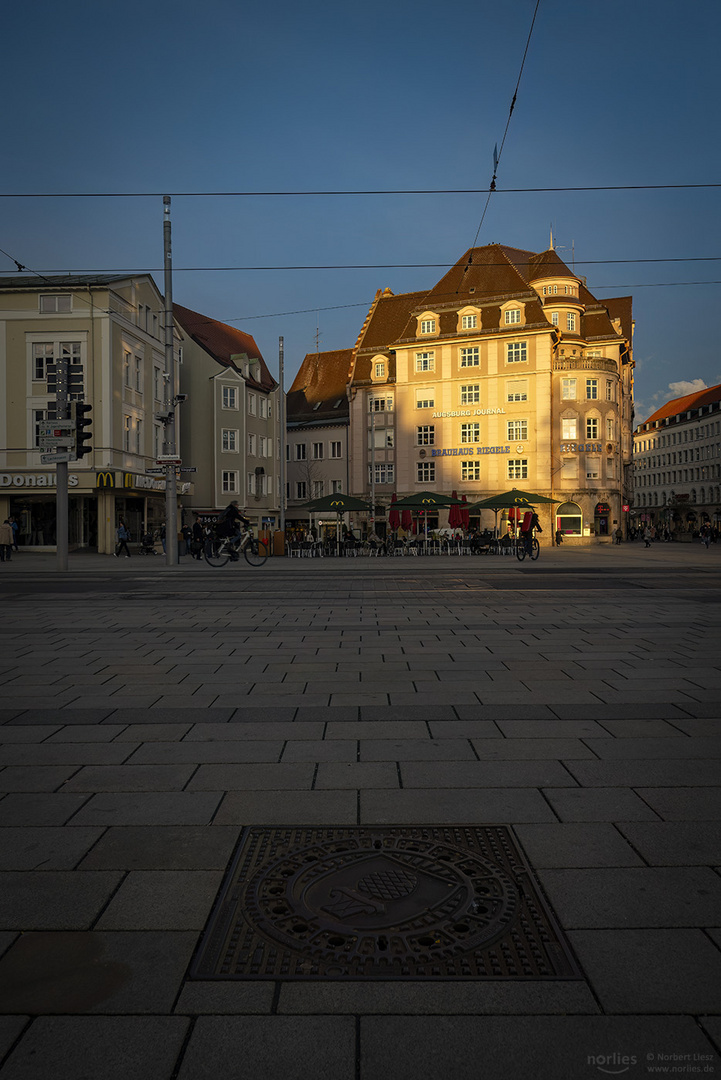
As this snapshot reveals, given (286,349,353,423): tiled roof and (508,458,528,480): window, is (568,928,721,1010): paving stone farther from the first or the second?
(286,349,353,423): tiled roof

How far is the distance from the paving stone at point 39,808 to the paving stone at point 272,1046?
1779mm

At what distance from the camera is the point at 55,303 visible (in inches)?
1569

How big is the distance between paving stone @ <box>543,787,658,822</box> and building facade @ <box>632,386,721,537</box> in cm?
9202

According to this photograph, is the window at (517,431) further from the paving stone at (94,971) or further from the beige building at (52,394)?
the paving stone at (94,971)

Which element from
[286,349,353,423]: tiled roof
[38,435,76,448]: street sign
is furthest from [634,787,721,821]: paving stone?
[286,349,353,423]: tiled roof

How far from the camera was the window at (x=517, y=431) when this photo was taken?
58156mm

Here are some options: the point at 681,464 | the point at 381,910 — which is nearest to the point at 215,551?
the point at 381,910

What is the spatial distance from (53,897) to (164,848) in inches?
20.3

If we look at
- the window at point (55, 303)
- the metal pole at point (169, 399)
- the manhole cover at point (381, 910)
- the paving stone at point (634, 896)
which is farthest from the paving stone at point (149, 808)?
the window at point (55, 303)

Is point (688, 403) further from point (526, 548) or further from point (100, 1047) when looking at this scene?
point (100, 1047)

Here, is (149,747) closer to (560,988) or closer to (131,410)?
(560,988)

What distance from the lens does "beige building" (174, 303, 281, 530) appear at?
5484 centimetres

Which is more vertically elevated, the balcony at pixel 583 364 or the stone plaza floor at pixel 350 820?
the balcony at pixel 583 364

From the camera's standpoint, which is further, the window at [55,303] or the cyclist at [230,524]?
the window at [55,303]
